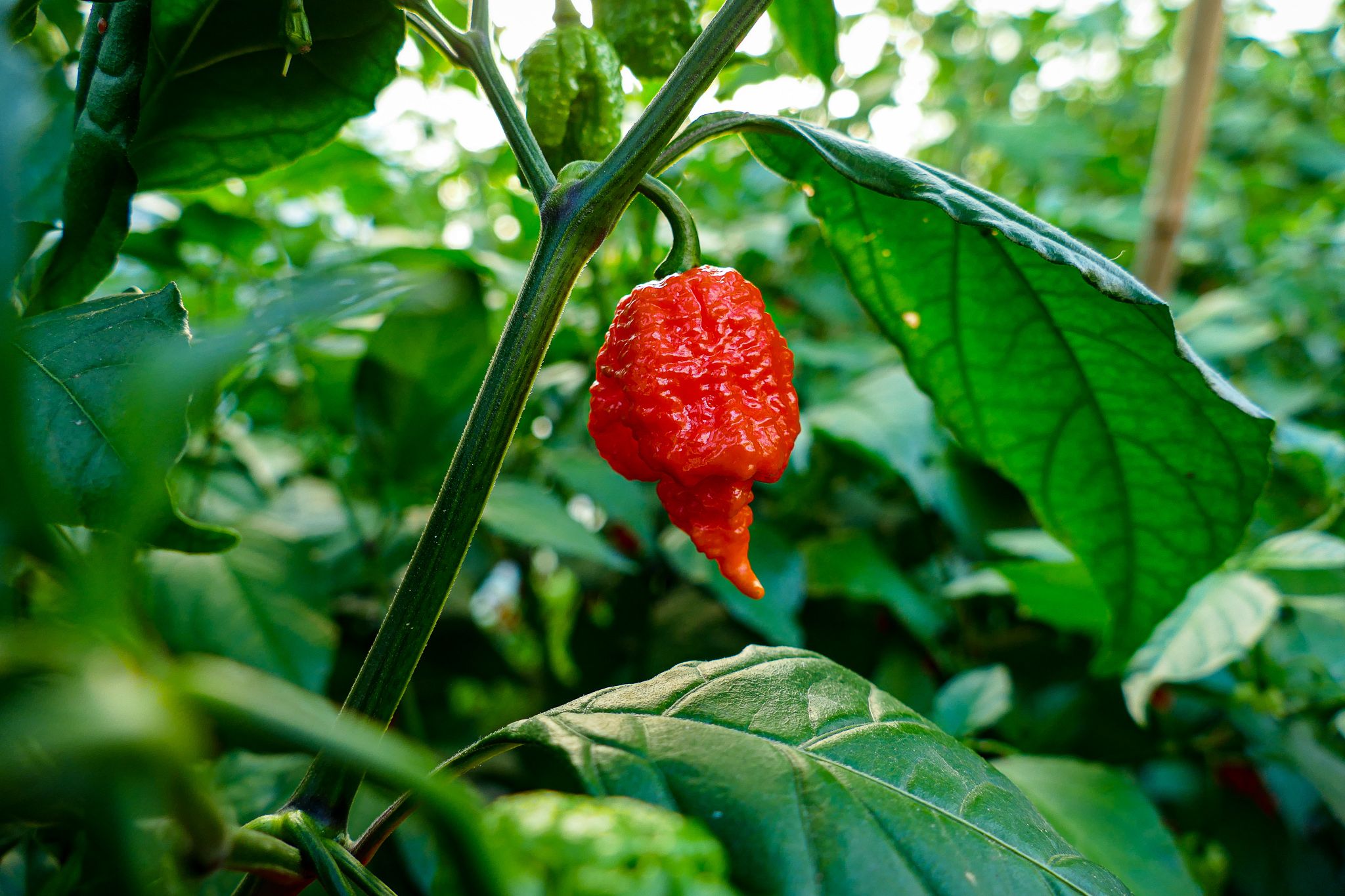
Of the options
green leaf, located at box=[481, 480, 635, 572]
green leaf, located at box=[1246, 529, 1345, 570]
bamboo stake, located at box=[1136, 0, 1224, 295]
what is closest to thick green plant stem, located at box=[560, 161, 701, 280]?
green leaf, located at box=[481, 480, 635, 572]

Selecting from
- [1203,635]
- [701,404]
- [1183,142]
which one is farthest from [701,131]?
[1183,142]

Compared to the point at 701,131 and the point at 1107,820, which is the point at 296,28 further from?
the point at 1107,820

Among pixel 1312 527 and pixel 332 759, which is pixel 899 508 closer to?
pixel 1312 527

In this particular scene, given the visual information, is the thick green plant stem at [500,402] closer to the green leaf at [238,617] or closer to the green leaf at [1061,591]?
the green leaf at [238,617]

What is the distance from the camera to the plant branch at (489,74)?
56 centimetres

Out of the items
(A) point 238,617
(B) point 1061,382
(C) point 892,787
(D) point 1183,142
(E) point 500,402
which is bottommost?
(A) point 238,617

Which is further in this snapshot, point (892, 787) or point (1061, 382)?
point (1061, 382)

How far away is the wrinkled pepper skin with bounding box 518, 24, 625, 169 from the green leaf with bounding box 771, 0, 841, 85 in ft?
0.77

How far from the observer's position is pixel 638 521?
3.95 ft

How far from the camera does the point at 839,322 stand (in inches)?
73.6

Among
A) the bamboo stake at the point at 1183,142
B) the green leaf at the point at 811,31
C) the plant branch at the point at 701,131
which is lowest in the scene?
the plant branch at the point at 701,131

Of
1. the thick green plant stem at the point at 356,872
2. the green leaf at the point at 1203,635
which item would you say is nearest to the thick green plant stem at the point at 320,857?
the thick green plant stem at the point at 356,872

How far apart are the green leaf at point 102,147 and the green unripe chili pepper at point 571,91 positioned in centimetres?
27

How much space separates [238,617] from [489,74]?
68 cm
